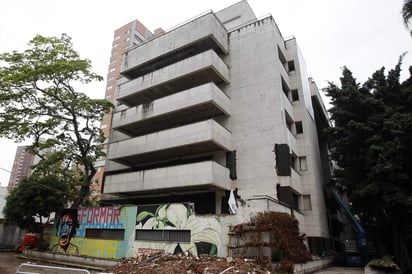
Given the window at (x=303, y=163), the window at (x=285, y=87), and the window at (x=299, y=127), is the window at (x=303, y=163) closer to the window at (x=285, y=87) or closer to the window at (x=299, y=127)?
the window at (x=299, y=127)

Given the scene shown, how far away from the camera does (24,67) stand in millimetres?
19719

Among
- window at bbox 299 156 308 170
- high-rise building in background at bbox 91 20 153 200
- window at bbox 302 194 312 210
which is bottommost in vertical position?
window at bbox 302 194 312 210

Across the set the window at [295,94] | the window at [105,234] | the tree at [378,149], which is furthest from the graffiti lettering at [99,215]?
the window at [295,94]

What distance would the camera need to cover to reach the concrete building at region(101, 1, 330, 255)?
18812mm

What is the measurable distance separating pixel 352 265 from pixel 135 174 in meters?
18.5

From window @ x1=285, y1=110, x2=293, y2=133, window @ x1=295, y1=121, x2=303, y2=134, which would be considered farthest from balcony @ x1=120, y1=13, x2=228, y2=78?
window @ x1=295, y1=121, x2=303, y2=134

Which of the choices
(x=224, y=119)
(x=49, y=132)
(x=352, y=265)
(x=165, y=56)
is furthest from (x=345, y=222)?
(x=49, y=132)

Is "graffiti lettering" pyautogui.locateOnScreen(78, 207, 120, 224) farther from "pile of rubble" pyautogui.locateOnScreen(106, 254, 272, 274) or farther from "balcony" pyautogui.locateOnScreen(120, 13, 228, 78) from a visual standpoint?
"balcony" pyautogui.locateOnScreen(120, 13, 228, 78)

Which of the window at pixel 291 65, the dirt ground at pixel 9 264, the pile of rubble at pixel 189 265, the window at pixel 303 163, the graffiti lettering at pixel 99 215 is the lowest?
the dirt ground at pixel 9 264

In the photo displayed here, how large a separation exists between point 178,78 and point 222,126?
233 inches

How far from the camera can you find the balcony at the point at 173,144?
62.5ft

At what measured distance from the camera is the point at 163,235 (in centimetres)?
1596

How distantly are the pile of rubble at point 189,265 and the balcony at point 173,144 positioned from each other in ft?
26.9

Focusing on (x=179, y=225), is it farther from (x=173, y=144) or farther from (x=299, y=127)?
(x=299, y=127)
